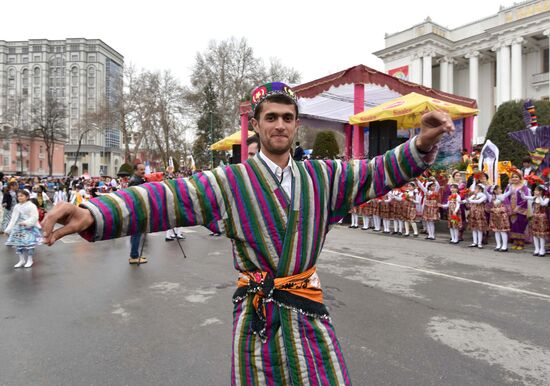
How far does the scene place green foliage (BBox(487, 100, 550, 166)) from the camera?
17.8 m

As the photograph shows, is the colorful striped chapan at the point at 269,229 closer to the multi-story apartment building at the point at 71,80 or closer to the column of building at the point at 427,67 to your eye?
the column of building at the point at 427,67

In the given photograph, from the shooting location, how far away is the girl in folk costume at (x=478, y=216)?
10.2 meters

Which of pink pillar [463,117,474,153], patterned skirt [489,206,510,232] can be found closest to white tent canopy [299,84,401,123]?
pink pillar [463,117,474,153]

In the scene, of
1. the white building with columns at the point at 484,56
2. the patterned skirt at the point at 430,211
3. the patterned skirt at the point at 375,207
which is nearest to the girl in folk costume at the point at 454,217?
the patterned skirt at the point at 430,211

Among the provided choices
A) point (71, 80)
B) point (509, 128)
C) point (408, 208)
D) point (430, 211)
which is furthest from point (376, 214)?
point (71, 80)

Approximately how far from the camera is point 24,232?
8117mm

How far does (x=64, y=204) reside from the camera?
137 cm

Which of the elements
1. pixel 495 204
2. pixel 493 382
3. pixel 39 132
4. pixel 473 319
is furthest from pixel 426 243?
pixel 39 132

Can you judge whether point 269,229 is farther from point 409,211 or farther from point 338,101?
point 338,101

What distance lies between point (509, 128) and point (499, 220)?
10.3m

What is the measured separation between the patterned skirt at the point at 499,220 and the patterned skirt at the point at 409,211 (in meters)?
2.31

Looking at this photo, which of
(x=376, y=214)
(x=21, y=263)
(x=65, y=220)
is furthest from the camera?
(x=376, y=214)

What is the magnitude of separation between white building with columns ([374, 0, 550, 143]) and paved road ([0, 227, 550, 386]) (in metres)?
31.5

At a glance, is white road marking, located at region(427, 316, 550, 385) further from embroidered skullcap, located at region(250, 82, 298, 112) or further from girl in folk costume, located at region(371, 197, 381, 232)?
girl in folk costume, located at region(371, 197, 381, 232)
